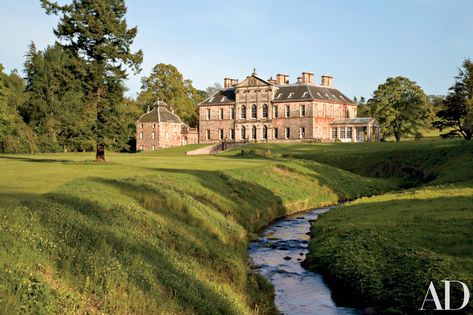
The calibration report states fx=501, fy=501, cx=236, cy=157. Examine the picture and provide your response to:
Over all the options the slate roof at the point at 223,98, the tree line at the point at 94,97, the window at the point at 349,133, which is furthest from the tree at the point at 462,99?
the slate roof at the point at 223,98

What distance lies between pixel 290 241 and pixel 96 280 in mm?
15292

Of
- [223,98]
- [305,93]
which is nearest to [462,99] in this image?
[305,93]

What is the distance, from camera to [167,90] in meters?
124

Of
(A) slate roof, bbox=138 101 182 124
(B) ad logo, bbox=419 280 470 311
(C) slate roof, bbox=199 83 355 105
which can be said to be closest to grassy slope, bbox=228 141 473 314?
(B) ad logo, bbox=419 280 470 311

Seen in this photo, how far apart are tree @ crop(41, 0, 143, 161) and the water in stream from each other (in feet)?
68.2

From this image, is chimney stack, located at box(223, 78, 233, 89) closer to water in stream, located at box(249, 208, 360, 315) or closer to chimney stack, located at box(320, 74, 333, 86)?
chimney stack, located at box(320, 74, 333, 86)

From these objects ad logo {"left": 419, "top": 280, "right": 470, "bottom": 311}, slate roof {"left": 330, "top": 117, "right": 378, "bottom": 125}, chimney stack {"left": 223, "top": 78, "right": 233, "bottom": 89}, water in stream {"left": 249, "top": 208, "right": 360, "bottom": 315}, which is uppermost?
chimney stack {"left": 223, "top": 78, "right": 233, "bottom": 89}

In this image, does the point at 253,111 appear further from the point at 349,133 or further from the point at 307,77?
the point at 349,133

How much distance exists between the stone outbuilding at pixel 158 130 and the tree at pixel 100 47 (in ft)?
208

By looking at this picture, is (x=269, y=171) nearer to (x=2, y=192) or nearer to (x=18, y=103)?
(x=2, y=192)

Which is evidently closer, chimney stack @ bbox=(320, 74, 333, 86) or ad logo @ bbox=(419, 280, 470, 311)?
ad logo @ bbox=(419, 280, 470, 311)

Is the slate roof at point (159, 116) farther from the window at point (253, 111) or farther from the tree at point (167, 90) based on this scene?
the window at point (253, 111)

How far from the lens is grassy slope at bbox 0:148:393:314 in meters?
10.5

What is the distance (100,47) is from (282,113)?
196 ft
